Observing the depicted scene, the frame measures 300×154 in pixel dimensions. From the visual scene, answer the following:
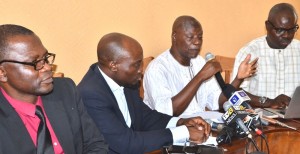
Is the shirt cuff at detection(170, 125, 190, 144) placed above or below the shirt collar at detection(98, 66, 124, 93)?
below

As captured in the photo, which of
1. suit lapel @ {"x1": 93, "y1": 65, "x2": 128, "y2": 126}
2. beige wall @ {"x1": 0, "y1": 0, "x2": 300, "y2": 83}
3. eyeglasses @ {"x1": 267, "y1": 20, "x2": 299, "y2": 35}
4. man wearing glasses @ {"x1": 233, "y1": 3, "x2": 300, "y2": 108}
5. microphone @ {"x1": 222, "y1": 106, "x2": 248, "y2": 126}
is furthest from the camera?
man wearing glasses @ {"x1": 233, "y1": 3, "x2": 300, "y2": 108}

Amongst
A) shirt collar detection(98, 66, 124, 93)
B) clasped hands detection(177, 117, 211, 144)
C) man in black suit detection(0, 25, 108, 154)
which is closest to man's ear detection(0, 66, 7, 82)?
man in black suit detection(0, 25, 108, 154)

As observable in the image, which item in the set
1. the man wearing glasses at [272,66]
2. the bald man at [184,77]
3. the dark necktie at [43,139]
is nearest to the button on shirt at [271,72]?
the man wearing glasses at [272,66]

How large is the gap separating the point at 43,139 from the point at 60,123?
0.48 ft

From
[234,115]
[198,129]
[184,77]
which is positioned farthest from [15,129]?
[184,77]

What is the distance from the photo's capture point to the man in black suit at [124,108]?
185 centimetres

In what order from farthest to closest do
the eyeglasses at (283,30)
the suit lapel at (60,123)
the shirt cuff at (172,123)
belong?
the eyeglasses at (283,30), the shirt cuff at (172,123), the suit lapel at (60,123)

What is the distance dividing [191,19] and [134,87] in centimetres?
84

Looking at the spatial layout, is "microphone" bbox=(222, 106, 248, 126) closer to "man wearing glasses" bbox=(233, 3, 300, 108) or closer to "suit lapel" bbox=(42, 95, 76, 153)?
"suit lapel" bbox=(42, 95, 76, 153)

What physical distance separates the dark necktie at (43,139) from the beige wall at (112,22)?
0.96 m

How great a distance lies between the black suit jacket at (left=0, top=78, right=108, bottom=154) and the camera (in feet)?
4.88

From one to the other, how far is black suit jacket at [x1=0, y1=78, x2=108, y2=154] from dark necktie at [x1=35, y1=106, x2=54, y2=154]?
0.03 meters

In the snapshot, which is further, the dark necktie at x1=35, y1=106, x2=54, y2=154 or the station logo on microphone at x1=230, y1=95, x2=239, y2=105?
the station logo on microphone at x1=230, y1=95, x2=239, y2=105

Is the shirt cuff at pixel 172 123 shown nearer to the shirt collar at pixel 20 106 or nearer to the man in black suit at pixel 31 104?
the man in black suit at pixel 31 104
